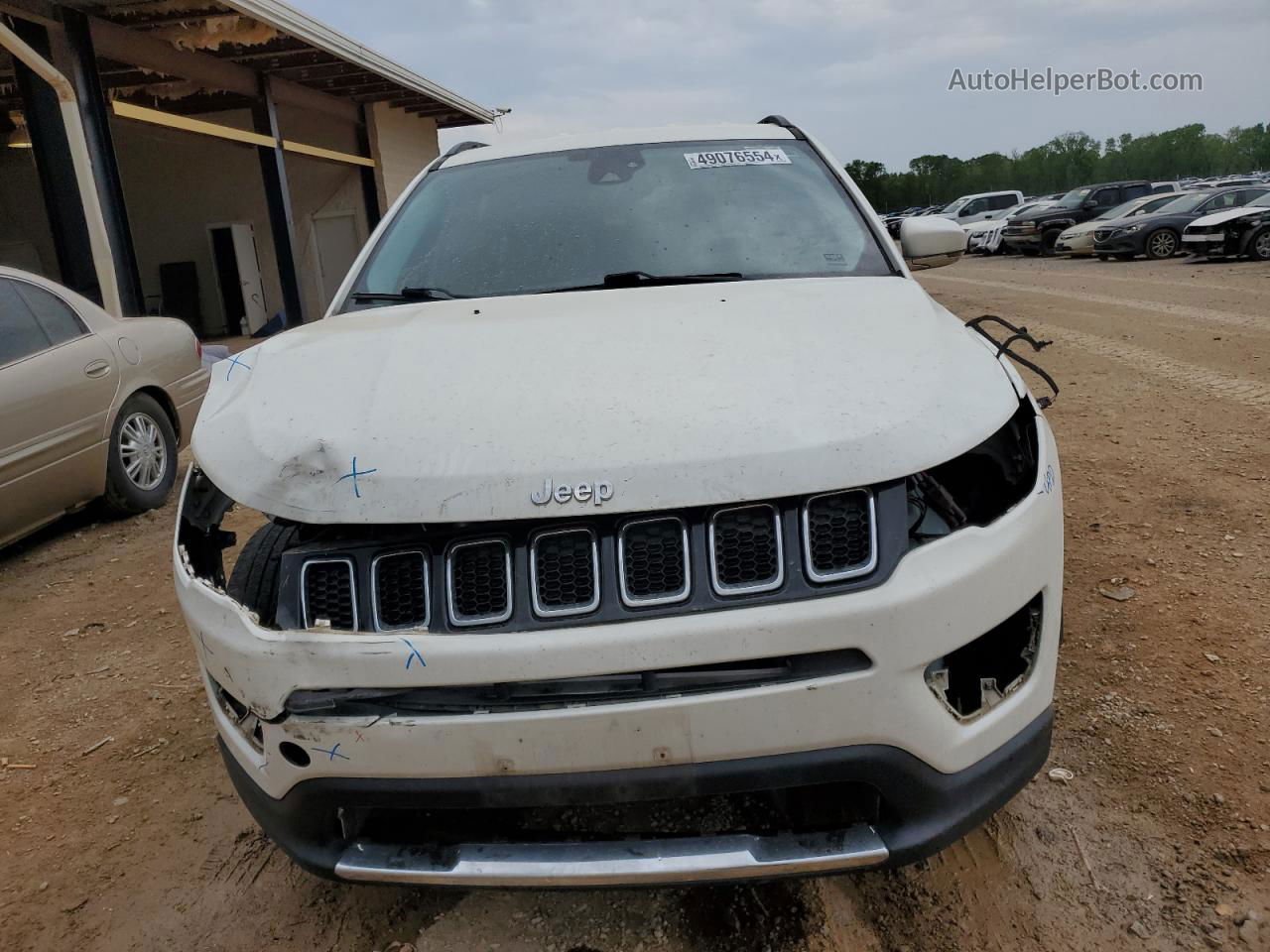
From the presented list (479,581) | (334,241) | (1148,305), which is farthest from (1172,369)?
(334,241)

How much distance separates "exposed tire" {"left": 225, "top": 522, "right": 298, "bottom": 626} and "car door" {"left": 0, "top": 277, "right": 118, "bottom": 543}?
306cm

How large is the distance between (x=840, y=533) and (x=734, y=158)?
6.10ft

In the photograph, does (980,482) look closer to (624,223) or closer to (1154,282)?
(624,223)

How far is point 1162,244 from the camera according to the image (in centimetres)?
1873

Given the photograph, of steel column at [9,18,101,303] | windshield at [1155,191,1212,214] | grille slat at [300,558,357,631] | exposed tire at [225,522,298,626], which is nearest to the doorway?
steel column at [9,18,101,303]

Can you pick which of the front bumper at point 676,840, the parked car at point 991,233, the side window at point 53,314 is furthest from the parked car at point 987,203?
the front bumper at point 676,840

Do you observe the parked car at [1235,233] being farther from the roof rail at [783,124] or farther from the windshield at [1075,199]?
the roof rail at [783,124]

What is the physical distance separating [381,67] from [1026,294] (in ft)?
31.5

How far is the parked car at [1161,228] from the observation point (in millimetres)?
18406

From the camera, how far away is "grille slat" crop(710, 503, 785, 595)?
5.17 ft

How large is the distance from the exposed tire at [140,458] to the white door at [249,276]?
12.4 m

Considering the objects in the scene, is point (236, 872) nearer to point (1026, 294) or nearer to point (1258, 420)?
point (1258, 420)

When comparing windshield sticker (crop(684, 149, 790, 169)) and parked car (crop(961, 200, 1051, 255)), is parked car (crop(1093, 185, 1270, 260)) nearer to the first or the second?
parked car (crop(961, 200, 1051, 255))

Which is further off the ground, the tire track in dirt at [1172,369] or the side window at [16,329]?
the side window at [16,329]
